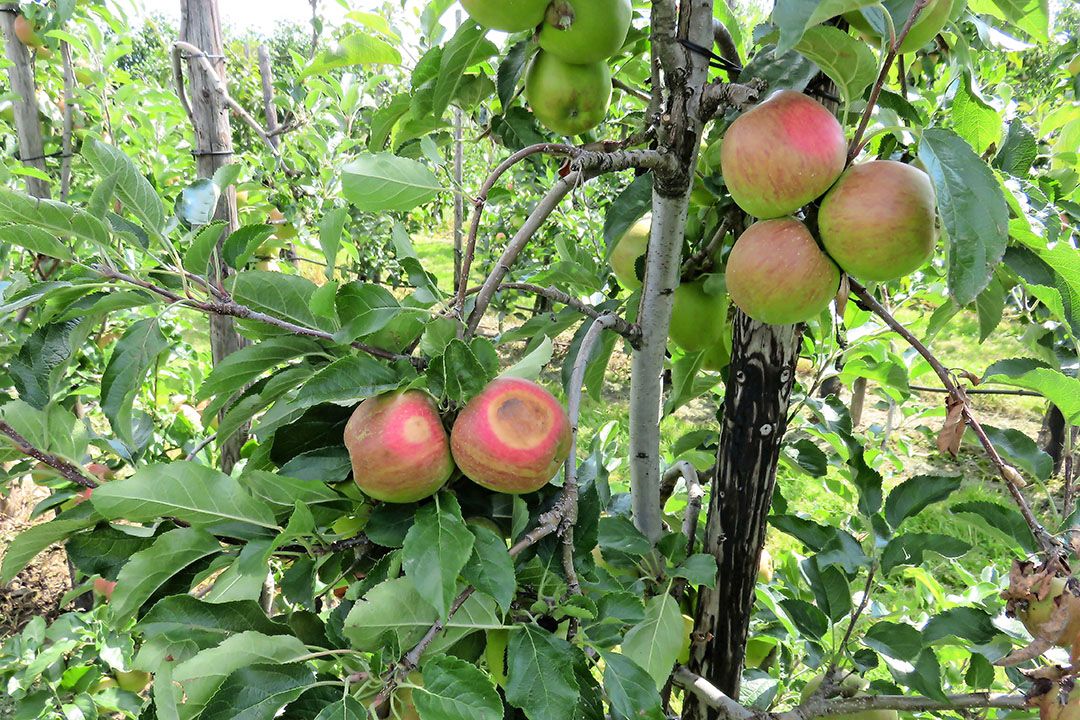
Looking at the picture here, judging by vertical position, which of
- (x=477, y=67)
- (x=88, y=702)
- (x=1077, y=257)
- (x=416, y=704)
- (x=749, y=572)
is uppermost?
(x=477, y=67)

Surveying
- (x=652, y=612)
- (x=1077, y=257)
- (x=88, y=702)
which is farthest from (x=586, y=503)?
(x=88, y=702)

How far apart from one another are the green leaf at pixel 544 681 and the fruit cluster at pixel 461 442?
0.45 ft

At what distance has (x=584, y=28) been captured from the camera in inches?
28.5

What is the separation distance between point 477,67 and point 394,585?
2.14ft

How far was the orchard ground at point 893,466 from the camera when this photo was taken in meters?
1.83

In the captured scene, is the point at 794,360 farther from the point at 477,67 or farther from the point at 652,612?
the point at 477,67

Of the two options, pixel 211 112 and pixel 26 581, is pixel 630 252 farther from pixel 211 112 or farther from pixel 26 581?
pixel 26 581

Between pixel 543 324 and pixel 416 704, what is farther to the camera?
pixel 543 324

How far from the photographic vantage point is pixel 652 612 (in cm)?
81

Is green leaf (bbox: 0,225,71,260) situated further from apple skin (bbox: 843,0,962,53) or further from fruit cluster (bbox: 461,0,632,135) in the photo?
apple skin (bbox: 843,0,962,53)

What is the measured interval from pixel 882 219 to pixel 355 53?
714 mm

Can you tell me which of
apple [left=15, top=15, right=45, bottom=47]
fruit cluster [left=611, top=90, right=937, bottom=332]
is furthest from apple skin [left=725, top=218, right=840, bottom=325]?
apple [left=15, top=15, right=45, bottom=47]

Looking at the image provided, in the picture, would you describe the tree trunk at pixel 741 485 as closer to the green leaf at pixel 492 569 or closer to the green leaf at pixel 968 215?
the green leaf at pixel 968 215

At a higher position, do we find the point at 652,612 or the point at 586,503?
the point at 586,503
